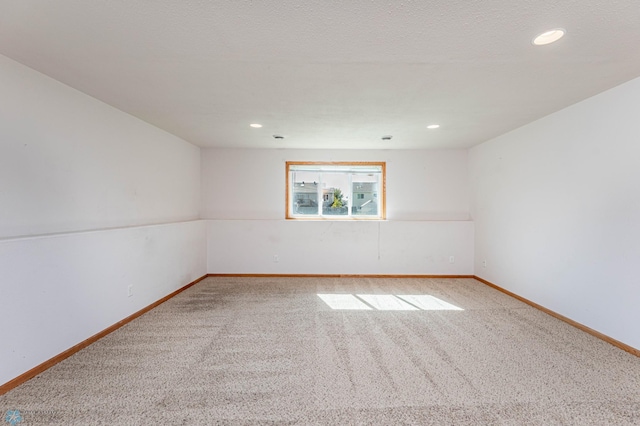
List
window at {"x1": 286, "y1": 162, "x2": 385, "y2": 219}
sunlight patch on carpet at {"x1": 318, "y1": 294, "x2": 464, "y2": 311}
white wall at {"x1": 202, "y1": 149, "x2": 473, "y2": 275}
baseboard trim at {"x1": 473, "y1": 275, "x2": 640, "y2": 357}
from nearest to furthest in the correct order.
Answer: baseboard trim at {"x1": 473, "y1": 275, "x2": 640, "y2": 357} → sunlight patch on carpet at {"x1": 318, "y1": 294, "x2": 464, "y2": 311} → white wall at {"x1": 202, "y1": 149, "x2": 473, "y2": 275} → window at {"x1": 286, "y1": 162, "x2": 385, "y2": 219}

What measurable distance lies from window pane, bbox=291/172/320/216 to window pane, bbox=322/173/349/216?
159mm

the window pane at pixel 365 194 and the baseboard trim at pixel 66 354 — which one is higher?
the window pane at pixel 365 194

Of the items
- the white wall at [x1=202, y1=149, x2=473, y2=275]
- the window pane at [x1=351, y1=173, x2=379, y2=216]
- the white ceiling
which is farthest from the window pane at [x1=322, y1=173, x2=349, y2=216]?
the white ceiling

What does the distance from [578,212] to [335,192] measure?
130 inches

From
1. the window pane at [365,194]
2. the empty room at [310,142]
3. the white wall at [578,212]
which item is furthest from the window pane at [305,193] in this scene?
the white wall at [578,212]

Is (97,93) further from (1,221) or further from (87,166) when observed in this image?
(1,221)

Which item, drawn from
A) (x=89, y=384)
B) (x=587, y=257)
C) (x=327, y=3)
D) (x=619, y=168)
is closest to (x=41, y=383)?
(x=89, y=384)

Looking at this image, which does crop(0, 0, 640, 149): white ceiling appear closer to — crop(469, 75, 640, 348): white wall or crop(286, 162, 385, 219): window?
crop(469, 75, 640, 348): white wall

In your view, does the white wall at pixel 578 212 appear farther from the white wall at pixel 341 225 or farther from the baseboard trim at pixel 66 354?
the baseboard trim at pixel 66 354

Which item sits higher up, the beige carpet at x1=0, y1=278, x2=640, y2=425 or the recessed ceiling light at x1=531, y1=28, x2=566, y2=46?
the recessed ceiling light at x1=531, y1=28, x2=566, y2=46

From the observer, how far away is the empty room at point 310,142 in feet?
5.19

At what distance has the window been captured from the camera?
16.4 feet

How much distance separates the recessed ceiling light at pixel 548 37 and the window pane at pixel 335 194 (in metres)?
3.50

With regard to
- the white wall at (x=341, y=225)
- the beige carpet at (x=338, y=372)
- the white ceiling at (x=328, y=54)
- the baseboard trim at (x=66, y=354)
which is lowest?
the beige carpet at (x=338, y=372)
